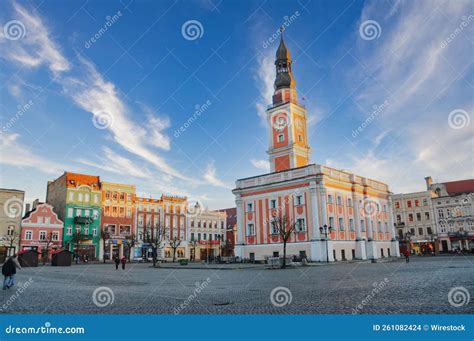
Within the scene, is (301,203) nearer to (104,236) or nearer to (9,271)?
(104,236)

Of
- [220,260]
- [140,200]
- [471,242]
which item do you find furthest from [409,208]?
[140,200]

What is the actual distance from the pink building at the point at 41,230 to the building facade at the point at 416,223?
58655mm

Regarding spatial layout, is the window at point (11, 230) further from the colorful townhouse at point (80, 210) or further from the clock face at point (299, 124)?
the clock face at point (299, 124)

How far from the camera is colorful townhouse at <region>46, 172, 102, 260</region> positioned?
62812 millimetres

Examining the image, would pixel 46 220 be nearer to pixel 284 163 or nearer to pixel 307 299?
pixel 284 163

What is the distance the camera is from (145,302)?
11453mm

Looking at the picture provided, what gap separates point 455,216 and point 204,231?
4636 centimetres

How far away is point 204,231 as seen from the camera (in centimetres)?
8081

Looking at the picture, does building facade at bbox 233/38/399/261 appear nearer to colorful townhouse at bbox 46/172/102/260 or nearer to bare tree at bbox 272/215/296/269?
bare tree at bbox 272/215/296/269

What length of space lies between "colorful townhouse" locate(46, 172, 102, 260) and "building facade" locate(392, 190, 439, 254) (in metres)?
53.9

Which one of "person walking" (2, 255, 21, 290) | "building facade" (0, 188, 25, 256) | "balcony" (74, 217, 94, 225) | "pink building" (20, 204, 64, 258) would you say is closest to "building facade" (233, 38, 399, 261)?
A: "balcony" (74, 217, 94, 225)

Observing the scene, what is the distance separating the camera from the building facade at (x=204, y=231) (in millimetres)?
78312

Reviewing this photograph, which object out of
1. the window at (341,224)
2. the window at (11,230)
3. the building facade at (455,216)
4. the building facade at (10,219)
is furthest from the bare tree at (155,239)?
the building facade at (455,216)

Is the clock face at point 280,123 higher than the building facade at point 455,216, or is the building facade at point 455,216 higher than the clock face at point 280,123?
the clock face at point 280,123
